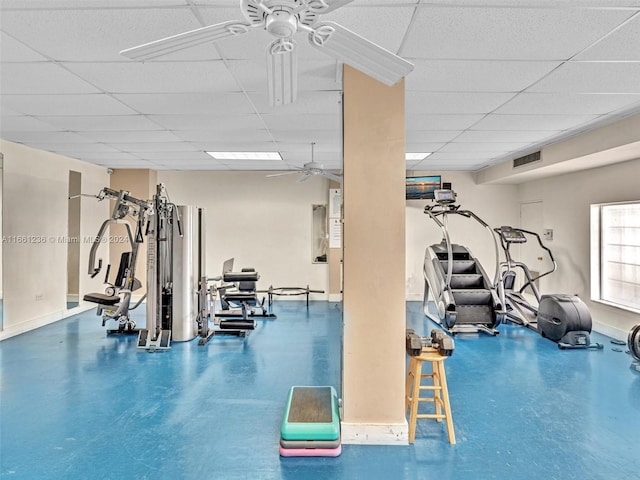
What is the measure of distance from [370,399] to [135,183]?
6.34 meters

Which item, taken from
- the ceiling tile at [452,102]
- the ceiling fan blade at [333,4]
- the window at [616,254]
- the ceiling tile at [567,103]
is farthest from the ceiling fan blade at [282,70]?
the window at [616,254]

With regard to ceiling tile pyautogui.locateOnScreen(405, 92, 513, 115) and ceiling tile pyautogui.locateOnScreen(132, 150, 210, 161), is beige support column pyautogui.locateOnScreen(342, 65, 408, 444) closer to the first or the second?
ceiling tile pyautogui.locateOnScreen(405, 92, 513, 115)

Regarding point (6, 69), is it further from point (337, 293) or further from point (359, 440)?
point (337, 293)

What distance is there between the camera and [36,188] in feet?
17.5

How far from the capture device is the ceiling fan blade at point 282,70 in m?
1.52

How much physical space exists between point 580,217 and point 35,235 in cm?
794

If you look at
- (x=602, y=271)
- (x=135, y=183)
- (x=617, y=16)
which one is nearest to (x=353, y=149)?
(x=617, y=16)

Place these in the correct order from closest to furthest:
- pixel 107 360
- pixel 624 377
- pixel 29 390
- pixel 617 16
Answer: pixel 617 16 < pixel 29 390 < pixel 624 377 < pixel 107 360

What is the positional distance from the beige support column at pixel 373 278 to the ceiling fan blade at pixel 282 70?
2.24 ft

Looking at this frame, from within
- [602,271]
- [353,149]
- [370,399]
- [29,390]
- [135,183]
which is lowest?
[29,390]

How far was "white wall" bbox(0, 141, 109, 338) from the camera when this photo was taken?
192 inches

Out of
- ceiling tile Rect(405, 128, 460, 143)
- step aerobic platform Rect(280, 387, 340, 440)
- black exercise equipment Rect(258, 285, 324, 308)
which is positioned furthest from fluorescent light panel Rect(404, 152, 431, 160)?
step aerobic platform Rect(280, 387, 340, 440)

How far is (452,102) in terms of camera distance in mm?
3389

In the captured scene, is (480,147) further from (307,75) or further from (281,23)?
(281,23)
